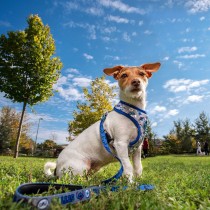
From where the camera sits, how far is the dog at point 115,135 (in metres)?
4.36

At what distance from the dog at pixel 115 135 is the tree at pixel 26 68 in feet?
70.9

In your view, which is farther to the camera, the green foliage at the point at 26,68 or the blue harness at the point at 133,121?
the green foliage at the point at 26,68

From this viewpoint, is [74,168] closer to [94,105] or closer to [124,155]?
[124,155]

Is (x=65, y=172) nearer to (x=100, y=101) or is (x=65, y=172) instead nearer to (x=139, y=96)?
(x=139, y=96)

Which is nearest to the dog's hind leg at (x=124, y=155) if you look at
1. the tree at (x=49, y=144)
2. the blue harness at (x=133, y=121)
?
the blue harness at (x=133, y=121)

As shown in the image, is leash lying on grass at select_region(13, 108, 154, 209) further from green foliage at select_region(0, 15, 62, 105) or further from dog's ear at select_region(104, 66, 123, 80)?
green foliage at select_region(0, 15, 62, 105)

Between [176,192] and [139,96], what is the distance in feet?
5.60

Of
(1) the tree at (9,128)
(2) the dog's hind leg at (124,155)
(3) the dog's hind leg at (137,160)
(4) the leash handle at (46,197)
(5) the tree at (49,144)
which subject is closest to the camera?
(4) the leash handle at (46,197)

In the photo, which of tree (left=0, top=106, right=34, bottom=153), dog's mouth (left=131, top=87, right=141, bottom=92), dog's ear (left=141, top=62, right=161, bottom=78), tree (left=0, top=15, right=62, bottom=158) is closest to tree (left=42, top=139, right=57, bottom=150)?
tree (left=0, top=106, right=34, bottom=153)

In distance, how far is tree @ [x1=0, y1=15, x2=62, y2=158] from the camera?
25.4m

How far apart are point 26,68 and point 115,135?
23137 millimetres

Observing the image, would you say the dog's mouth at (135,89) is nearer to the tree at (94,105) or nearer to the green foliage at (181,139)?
the tree at (94,105)

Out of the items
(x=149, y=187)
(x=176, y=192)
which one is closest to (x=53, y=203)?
(x=149, y=187)

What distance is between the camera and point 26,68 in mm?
25891
